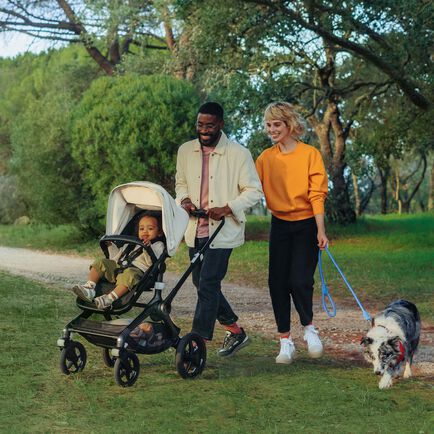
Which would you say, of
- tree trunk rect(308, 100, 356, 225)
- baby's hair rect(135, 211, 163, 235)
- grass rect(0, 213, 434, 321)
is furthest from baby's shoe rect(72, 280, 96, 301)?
tree trunk rect(308, 100, 356, 225)

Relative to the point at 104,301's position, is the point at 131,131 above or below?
above

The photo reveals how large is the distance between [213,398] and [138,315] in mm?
930

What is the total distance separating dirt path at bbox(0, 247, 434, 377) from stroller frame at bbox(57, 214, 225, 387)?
6.21 ft

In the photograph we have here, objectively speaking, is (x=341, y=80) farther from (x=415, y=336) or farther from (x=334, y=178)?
(x=415, y=336)

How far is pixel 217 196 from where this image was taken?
6980 millimetres

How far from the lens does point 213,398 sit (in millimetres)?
6086

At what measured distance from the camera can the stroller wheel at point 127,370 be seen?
6.21 meters

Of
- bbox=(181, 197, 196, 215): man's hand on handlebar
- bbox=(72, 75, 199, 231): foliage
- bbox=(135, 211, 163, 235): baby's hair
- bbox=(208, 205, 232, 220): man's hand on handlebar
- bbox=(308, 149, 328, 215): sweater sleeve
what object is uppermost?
bbox=(72, 75, 199, 231): foliage

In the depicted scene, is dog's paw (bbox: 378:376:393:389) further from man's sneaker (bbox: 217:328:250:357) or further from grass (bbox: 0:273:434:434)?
man's sneaker (bbox: 217:328:250:357)

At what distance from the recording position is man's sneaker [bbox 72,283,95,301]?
20.9 feet

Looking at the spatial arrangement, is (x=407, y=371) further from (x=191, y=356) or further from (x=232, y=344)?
(x=191, y=356)

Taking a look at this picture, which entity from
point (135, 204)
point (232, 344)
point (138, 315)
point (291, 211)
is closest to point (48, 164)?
point (232, 344)

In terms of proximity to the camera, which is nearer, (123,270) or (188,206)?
(123,270)

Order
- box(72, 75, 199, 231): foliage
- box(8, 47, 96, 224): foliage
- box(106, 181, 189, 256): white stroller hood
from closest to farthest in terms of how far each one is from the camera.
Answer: box(106, 181, 189, 256): white stroller hood, box(72, 75, 199, 231): foliage, box(8, 47, 96, 224): foliage
